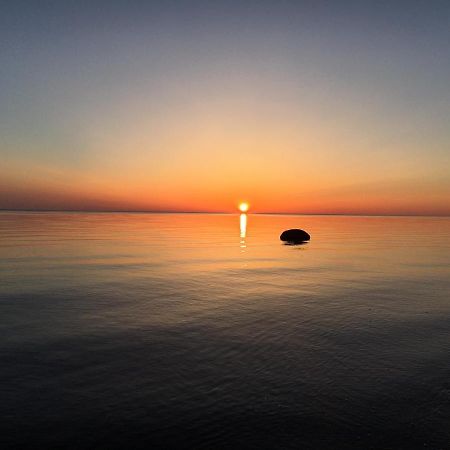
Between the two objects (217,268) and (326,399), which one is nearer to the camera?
(326,399)

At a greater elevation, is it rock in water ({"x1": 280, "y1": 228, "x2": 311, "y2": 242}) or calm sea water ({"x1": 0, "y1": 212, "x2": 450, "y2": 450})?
rock in water ({"x1": 280, "y1": 228, "x2": 311, "y2": 242})

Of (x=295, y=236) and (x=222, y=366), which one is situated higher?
(x=295, y=236)

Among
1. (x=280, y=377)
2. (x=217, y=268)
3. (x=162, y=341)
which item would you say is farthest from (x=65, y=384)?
(x=217, y=268)

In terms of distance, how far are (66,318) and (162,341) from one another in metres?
3.86

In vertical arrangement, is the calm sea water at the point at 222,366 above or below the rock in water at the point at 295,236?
below

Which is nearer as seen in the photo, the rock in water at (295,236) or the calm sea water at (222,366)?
the calm sea water at (222,366)

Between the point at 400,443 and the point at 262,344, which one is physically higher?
the point at 262,344

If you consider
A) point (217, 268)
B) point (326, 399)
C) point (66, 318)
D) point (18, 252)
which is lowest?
point (326, 399)

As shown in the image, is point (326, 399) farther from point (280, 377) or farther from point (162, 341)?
point (162, 341)

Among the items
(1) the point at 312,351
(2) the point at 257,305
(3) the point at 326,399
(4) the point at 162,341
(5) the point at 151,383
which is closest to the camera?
(3) the point at 326,399

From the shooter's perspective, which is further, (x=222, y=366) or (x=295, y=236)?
(x=295, y=236)

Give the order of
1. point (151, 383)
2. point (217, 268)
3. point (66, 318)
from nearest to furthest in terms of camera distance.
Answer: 1. point (151, 383)
2. point (66, 318)
3. point (217, 268)

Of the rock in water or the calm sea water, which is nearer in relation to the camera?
the calm sea water

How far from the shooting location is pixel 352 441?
5.08 metres
